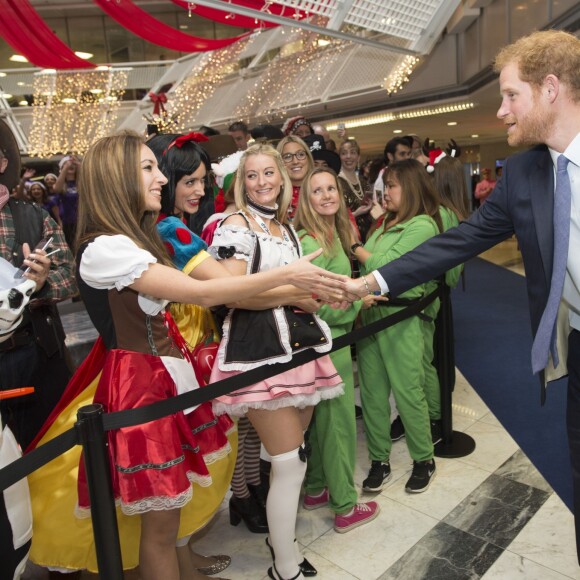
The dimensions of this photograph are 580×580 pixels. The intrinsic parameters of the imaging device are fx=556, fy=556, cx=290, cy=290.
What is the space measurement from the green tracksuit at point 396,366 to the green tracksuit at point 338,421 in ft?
1.16

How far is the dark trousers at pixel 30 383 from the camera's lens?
2.23 m

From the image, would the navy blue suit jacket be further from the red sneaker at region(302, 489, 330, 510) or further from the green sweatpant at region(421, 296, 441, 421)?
the red sneaker at region(302, 489, 330, 510)

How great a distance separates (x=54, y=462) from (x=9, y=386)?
1.72ft

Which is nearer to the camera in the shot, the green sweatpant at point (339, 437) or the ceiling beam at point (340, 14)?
the green sweatpant at point (339, 437)

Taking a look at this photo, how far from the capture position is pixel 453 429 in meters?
3.58

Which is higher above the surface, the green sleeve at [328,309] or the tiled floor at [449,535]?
the green sleeve at [328,309]

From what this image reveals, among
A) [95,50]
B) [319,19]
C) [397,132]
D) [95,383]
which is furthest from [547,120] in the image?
[95,50]

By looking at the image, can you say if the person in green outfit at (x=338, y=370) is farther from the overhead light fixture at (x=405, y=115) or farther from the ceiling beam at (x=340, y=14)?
the overhead light fixture at (x=405, y=115)

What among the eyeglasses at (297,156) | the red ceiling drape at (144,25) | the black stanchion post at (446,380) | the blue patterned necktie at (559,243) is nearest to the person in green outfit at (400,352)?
the black stanchion post at (446,380)

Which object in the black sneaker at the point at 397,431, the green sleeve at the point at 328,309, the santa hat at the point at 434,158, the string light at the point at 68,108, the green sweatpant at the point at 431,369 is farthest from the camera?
the string light at the point at 68,108

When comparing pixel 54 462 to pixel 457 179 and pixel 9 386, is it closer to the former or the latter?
pixel 9 386

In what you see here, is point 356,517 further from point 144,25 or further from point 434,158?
point 144,25

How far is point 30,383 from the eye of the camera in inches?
90.6

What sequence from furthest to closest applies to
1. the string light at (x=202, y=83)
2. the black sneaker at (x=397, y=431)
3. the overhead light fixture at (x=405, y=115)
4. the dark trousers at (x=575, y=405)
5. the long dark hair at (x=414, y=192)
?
the string light at (x=202, y=83), the overhead light fixture at (x=405, y=115), the black sneaker at (x=397, y=431), the long dark hair at (x=414, y=192), the dark trousers at (x=575, y=405)
